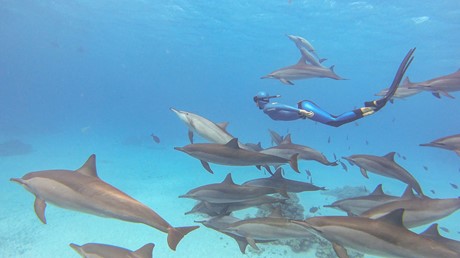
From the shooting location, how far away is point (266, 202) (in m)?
4.96

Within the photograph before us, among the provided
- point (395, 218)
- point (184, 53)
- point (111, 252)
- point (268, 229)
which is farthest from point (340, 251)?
point (184, 53)

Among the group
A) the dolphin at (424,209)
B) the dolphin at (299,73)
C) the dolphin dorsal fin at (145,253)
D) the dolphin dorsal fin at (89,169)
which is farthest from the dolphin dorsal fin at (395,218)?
the dolphin at (299,73)

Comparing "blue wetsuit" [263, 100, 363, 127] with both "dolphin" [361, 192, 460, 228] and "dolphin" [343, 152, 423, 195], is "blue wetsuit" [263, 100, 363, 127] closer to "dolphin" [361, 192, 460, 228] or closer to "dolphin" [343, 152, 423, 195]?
"dolphin" [361, 192, 460, 228]

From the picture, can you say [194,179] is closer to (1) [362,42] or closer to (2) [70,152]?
(2) [70,152]

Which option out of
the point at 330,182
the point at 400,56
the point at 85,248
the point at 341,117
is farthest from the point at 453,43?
the point at 85,248

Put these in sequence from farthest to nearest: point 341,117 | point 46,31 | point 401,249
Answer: point 46,31 → point 341,117 → point 401,249

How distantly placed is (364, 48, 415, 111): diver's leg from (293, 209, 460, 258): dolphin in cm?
179

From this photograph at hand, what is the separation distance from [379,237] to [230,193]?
241 cm

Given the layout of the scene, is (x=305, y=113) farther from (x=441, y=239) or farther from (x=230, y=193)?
(x=441, y=239)

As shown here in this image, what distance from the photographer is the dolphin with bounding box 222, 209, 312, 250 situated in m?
3.98

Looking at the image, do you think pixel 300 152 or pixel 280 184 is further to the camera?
pixel 300 152

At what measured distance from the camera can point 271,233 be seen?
4.17 m

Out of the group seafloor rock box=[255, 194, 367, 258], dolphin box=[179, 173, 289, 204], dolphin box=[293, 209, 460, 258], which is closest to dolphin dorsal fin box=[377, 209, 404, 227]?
dolphin box=[293, 209, 460, 258]

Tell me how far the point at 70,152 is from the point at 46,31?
42.3 metres
